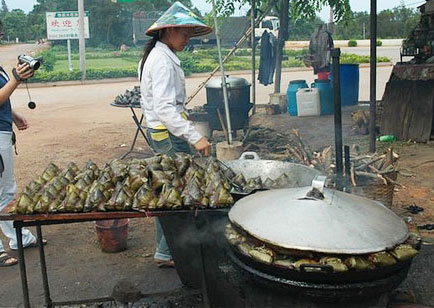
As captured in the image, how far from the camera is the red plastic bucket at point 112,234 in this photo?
484 cm

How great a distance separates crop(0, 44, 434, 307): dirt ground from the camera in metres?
4.25

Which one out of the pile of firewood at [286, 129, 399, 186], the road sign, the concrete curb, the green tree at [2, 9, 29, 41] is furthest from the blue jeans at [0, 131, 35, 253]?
the green tree at [2, 9, 29, 41]

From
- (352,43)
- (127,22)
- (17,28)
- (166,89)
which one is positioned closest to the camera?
(166,89)

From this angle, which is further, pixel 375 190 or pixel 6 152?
pixel 375 190

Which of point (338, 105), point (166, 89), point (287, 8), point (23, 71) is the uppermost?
point (287, 8)

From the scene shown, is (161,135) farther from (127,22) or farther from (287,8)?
(127,22)

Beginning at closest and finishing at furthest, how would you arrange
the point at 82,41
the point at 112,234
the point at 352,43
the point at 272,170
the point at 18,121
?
the point at 272,170 → the point at 112,234 → the point at 18,121 → the point at 82,41 → the point at 352,43

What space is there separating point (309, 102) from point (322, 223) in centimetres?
918

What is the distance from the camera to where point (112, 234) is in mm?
4871

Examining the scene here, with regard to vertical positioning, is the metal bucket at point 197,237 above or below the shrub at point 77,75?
below

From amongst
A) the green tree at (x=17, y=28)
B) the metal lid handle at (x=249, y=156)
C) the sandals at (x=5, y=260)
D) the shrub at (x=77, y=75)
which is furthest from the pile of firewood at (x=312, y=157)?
the green tree at (x=17, y=28)

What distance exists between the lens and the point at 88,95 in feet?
62.1

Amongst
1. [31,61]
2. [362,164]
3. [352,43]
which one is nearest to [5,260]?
[31,61]

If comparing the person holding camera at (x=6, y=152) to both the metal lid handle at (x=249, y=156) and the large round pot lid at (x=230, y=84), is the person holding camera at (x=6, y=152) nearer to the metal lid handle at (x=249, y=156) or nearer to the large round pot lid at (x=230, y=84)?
the metal lid handle at (x=249, y=156)
